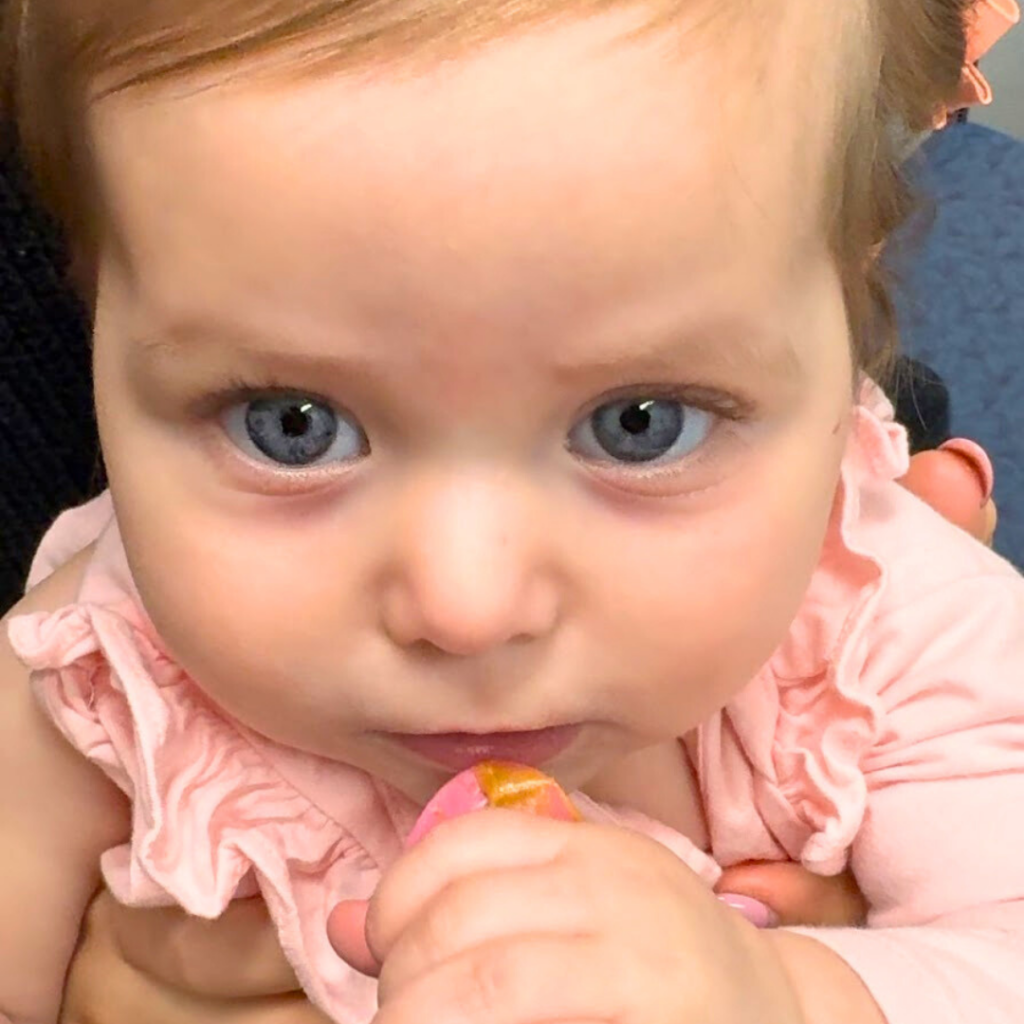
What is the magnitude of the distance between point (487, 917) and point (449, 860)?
22 millimetres

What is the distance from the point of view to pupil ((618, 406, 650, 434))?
20.0 inches

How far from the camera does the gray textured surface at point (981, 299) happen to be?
1153 millimetres

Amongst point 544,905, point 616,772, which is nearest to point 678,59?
point 544,905

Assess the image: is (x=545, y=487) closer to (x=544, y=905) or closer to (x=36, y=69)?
(x=544, y=905)

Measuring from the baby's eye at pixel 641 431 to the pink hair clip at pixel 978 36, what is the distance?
317 millimetres

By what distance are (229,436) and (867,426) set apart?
33 cm

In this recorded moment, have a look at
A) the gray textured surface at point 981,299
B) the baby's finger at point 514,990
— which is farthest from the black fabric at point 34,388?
the gray textured surface at point 981,299

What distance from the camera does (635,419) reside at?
51cm

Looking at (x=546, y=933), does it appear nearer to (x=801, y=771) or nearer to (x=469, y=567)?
(x=469, y=567)

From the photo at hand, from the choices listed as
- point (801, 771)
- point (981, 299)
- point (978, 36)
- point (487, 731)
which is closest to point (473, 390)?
point (487, 731)

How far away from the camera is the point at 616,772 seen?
0.71 meters

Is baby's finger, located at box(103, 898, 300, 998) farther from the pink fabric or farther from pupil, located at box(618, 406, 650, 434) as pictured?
pupil, located at box(618, 406, 650, 434)

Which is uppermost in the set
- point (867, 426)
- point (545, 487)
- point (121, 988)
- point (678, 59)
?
point (678, 59)

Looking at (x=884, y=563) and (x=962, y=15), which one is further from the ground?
(x=962, y=15)
